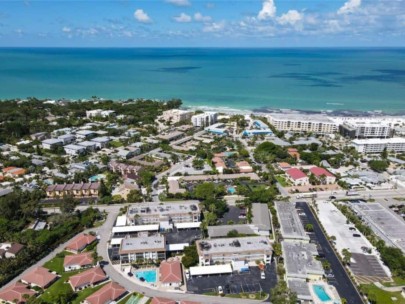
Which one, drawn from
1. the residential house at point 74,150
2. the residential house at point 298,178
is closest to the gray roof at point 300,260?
the residential house at point 298,178

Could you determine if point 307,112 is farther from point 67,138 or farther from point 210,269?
point 210,269

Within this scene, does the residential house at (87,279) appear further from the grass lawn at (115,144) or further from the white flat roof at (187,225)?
the grass lawn at (115,144)

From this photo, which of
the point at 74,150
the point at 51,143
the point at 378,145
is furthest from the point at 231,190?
the point at 51,143

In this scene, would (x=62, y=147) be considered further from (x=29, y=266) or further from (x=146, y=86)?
(x=146, y=86)

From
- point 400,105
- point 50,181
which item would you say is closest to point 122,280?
point 50,181

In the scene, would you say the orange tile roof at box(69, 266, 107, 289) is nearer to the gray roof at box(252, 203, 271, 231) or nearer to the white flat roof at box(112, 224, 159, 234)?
the white flat roof at box(112, 224, 159, 234)

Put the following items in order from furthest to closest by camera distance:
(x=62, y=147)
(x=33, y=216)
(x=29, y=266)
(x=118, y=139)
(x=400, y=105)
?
(x=400, y=105) → (x=118, y=139) → (x=62, y=147) → (x=33, y=216) → (x=29, y=266)
